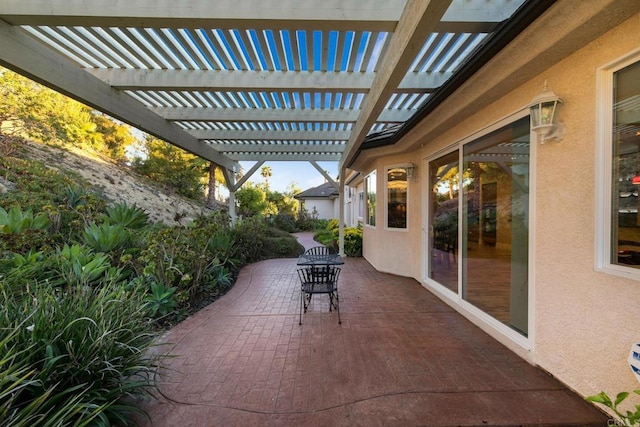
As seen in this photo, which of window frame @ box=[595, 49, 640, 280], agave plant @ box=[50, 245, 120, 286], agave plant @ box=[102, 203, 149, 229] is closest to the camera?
window frame @ box=[595, 49, 640, 280]

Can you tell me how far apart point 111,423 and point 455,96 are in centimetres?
475

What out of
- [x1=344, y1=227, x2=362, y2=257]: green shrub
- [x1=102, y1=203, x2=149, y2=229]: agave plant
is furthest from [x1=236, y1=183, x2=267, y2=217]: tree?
[x1=102, y1=203, x2=149, y2=229]: agave plant

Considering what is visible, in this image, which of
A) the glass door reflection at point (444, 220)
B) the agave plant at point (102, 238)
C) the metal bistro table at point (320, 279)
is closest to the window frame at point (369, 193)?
the glass door reflection at point (444, 220)

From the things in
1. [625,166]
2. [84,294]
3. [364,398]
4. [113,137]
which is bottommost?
[364,398]

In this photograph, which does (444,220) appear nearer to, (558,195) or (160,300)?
(558,195)

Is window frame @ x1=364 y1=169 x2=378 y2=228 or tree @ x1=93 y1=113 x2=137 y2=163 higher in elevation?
tree @ x1=93 y1=113 x2=137 y2=163

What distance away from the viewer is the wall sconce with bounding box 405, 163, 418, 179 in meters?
5.73

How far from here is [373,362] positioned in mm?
2713

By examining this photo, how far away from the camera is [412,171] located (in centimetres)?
577

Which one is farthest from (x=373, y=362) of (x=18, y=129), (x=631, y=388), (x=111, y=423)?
(x=18, y=129)

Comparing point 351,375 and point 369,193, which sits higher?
point 369,193

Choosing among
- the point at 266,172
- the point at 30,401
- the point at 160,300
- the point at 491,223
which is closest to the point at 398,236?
the point at 491,223

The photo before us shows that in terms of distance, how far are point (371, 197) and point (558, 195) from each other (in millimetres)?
5338

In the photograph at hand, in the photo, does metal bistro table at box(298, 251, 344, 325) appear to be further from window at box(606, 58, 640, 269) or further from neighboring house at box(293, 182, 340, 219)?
neighboring house at box(293, 182, 340, 219)
